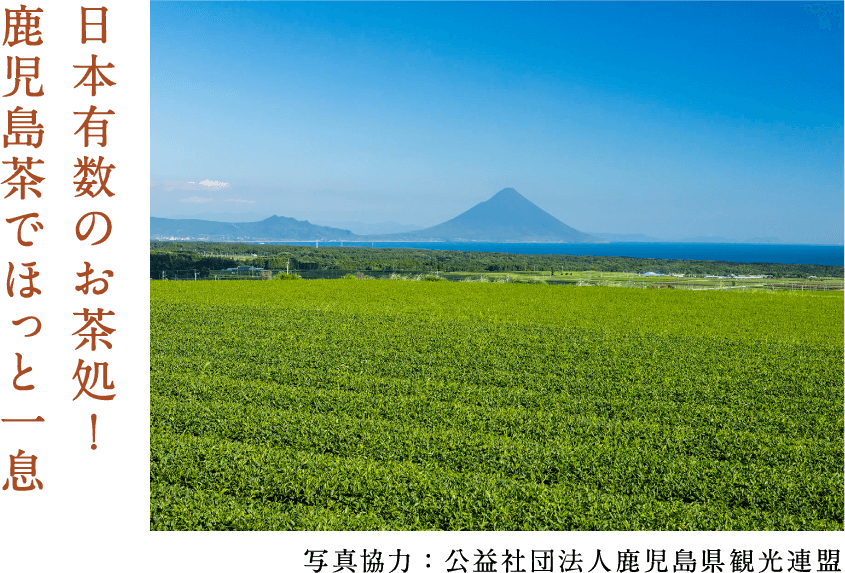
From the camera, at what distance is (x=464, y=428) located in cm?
641

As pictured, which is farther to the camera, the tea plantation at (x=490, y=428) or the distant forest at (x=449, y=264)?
the distant forest at (x=449, y=264)

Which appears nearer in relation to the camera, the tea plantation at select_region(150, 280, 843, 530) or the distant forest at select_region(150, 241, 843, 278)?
the tea plantation at select_region(150, 280, 843, 530)

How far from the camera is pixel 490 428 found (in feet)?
21.1

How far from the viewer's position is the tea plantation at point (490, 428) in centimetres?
441

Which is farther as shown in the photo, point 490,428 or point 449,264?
point 449,264

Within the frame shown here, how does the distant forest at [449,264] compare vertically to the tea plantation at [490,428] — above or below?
above

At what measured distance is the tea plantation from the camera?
174 inches

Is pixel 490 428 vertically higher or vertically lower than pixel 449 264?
lower

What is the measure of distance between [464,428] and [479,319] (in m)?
9.78

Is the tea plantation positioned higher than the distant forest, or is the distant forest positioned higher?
the distant forest
